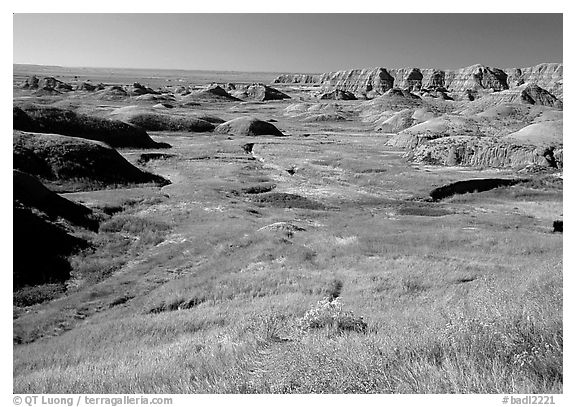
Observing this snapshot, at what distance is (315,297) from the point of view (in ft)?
42.5

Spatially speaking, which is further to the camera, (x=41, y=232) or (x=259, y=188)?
(x=259, y=188)

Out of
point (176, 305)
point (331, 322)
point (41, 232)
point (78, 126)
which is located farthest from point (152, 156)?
point (331, 322)

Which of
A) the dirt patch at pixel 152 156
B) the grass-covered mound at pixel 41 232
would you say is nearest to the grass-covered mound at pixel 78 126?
the dirt patch at pixel 152 156

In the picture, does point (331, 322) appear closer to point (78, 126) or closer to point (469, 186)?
point (469, 186)

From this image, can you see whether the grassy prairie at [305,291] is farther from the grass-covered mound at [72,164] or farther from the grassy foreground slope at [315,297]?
the grass-covered mound at [72,164]

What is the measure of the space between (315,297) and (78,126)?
49936 millimetres

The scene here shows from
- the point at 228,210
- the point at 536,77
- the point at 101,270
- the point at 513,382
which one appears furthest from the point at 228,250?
the point at 536,77

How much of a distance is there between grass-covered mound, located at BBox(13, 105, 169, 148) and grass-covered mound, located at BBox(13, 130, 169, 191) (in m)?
13.2

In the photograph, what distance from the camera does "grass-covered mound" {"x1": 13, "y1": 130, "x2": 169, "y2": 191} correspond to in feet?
107

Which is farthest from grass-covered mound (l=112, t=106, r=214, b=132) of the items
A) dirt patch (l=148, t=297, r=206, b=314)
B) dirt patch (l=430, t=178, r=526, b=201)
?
dirt patch (l=148, t=297, r=206, b=314)

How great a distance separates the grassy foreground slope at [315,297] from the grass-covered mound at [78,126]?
2003 cm

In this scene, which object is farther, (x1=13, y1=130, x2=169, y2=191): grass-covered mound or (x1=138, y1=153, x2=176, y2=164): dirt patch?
(x1=138, y1=153, x2=176, y2=164): dirt patch

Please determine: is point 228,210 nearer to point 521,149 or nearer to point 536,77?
point 521,149

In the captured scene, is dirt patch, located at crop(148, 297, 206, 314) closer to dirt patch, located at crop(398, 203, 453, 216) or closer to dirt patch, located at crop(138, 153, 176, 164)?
dirt patch, located at crop(398, 203, 453, 216)
